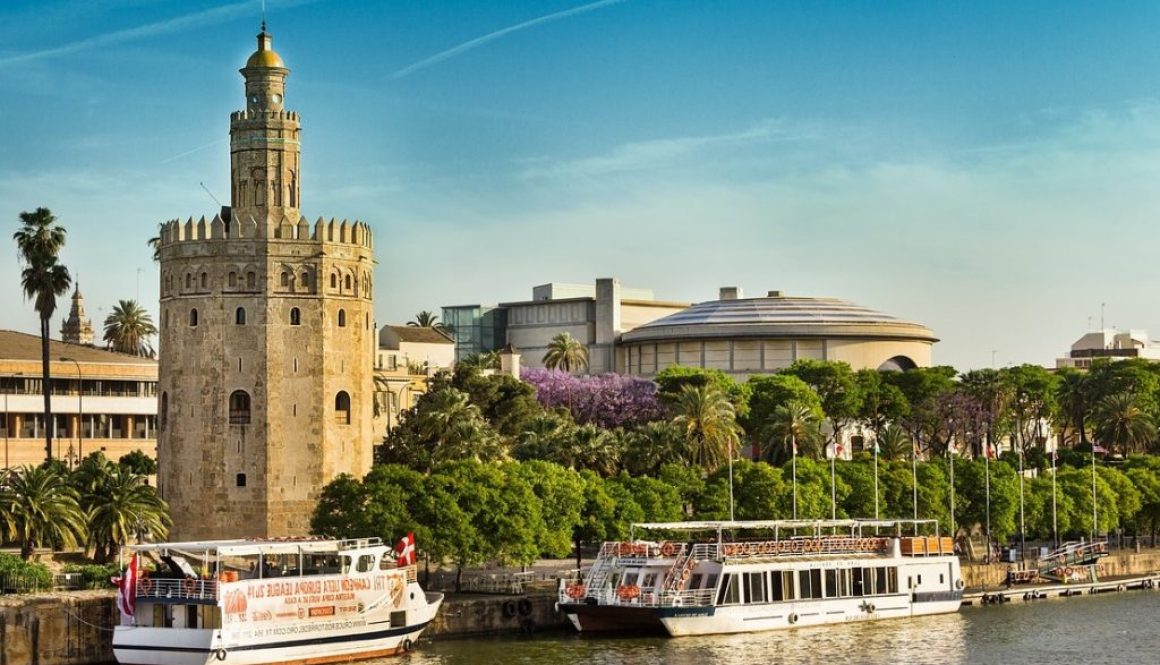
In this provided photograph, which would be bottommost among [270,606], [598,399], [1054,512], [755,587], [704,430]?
[755,587]

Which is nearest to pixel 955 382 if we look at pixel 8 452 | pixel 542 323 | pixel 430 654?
pixel 542 323

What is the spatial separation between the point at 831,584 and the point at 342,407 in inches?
1012

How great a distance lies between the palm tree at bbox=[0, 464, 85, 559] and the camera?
70.6 metres

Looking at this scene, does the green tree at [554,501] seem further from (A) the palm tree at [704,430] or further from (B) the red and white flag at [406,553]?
(A) the palm tree at [704,430]

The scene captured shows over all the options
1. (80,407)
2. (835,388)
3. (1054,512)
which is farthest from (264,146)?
(835,388)

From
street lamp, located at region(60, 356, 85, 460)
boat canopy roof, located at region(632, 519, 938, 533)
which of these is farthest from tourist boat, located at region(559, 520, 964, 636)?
street lamp, located at region(60, 356, 85, 460)

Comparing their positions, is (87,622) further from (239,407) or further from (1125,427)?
(1125,427)

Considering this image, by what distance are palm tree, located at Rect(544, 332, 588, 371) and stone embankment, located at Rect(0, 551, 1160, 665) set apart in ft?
317

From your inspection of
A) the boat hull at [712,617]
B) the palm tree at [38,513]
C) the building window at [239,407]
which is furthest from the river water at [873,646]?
the building window at [239,407]

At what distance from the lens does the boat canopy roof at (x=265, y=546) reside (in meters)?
63.7

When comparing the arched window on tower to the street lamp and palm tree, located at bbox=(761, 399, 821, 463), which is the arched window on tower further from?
palm tree, located at bbox=(761, 399, 821, 463)

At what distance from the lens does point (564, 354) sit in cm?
17062

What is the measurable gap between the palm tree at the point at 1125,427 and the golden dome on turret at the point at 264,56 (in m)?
77.5

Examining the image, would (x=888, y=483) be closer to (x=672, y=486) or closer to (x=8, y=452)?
(x=672, y=486)
